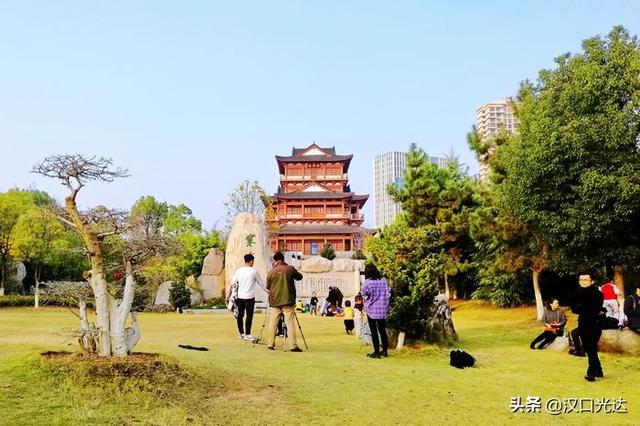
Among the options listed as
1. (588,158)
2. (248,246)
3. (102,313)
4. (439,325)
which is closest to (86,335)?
(102,313)

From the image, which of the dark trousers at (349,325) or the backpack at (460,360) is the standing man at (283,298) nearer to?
the backpack at (460,360)

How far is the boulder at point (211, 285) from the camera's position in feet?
103

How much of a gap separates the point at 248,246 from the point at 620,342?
62.0 ft

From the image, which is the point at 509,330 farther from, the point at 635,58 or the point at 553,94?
the point at 635,58

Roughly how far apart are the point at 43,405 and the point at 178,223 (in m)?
51.2

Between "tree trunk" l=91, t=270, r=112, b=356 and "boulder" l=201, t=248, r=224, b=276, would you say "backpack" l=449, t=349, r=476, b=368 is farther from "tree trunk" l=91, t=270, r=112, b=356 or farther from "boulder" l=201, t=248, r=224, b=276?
"boulder" l=201, t=248, r=224, b=276

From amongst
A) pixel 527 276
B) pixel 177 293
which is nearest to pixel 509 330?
pixel 527 276

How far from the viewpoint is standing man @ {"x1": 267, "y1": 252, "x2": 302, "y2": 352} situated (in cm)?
875

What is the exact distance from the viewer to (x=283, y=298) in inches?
345

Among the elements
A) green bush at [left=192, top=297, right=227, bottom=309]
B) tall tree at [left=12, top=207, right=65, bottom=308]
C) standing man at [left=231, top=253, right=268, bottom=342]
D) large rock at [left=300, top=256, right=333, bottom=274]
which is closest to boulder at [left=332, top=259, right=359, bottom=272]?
large rock at [left=300, top=256, right=333, bottom=274]

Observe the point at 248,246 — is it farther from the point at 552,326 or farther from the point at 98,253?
the point at 98,253

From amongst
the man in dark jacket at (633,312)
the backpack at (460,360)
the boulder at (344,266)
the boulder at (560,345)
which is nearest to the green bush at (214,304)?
the boulder at (344,266)

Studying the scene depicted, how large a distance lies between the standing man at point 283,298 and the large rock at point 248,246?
1739cm

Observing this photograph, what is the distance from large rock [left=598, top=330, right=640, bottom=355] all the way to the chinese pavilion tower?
3693 cm
